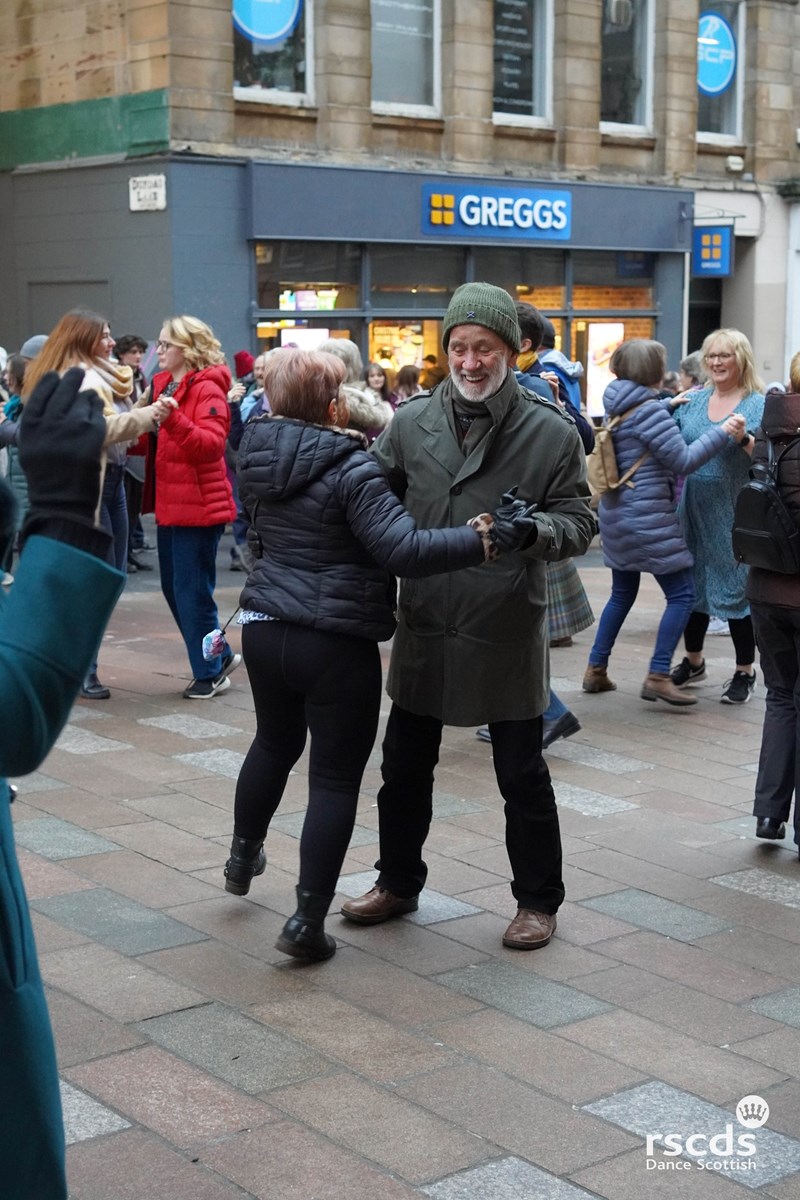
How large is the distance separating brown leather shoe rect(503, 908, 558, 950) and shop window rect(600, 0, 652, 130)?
17826 mm

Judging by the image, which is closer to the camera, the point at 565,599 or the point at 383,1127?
the point at 383,1127

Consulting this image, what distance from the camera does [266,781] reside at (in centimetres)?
509

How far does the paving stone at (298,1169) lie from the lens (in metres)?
3.50

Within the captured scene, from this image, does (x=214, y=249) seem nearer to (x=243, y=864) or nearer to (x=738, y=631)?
(x=738, y=631)

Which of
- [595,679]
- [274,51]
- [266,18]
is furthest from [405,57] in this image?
[595,679]

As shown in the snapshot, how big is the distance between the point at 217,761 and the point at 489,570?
109 inches

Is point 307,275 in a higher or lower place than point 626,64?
lower

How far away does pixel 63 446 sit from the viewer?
69.4 inches

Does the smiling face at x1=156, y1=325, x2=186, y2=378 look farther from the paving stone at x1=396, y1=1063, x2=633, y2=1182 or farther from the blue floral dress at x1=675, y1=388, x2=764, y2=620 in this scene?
Result: the paving stone at x1=396, y1=1063, x2=633, y2=1182

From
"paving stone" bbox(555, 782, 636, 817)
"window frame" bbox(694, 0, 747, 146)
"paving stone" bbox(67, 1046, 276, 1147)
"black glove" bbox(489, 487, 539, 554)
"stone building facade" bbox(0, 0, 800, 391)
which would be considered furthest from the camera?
"window frame" bbox(694, 0, 747, 146)

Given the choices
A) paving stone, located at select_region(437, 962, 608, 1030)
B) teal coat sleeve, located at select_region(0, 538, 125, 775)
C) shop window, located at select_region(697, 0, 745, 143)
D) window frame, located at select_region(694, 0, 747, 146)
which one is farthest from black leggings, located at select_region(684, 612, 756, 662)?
window frame, located at select_region(694, 0, 747, 146)

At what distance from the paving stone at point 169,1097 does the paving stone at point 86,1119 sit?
36 millimetres

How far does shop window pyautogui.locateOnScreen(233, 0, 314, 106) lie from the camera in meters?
17.6

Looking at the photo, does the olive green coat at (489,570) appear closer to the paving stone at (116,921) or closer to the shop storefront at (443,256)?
the paving stone at (116,921)
